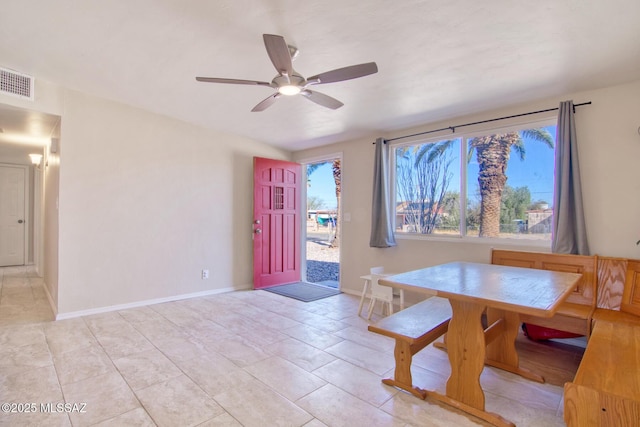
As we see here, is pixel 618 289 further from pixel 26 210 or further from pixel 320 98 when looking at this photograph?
pixel 26 210

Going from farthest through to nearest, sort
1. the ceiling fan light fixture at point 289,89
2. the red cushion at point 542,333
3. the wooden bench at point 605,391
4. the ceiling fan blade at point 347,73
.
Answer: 1. the red cushion at point 542,333
2. the ceiling fan light fixture at point 289,89
3. the ceiling fan blade at point 347,73
4. the wooden bench at point 605,391

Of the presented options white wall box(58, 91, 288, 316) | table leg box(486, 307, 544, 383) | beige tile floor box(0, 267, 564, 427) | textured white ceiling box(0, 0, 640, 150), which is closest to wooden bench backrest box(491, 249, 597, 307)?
table leg box(486, 307, 544, 383)

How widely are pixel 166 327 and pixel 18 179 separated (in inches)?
238

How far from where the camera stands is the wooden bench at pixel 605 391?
1244mm

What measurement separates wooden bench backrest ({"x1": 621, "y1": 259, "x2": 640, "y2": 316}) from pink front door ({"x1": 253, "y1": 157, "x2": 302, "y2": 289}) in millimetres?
3988

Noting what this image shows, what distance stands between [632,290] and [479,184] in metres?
1.56

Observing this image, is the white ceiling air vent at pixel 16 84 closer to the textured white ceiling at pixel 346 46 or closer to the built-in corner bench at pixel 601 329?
the textured white ceiling at pixel 346 46

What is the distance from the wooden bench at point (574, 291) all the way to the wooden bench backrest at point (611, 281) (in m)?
0.05

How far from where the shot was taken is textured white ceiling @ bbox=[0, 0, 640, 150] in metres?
1.86

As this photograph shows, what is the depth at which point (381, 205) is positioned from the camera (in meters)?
4.03

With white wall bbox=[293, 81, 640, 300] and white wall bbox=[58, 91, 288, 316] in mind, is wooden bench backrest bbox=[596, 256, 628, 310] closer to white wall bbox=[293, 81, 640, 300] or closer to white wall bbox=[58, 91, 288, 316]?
white wall bbox=[293, 81, 640, 300]

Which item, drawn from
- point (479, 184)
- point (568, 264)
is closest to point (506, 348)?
point (568, 264)

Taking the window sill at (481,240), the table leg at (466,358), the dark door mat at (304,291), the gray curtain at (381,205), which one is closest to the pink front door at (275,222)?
the dark door mat at (304,291)

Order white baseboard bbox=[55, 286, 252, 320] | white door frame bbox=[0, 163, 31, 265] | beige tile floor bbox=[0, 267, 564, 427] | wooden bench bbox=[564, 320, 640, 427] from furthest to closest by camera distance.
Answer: white door frame bbox=[0, 163, 31, 265] < white baseboard bbox=[55, 286, 252, 320] < beige tile floor bbox=[0, 267, 564, 427] < wooden bench bbox=[564, 320, 640, 427]
